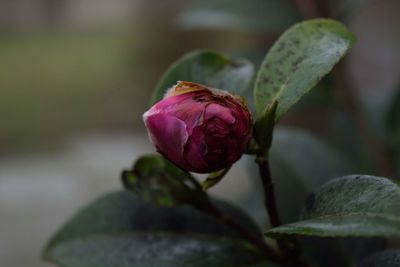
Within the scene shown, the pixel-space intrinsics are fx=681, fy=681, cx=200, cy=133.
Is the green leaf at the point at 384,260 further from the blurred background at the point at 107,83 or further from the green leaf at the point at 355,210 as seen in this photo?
the blurred background at the point at 107,83

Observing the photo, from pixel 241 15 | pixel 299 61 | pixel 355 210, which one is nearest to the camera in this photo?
pixel 355 210

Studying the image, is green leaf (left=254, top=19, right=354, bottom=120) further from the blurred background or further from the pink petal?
the blurred background

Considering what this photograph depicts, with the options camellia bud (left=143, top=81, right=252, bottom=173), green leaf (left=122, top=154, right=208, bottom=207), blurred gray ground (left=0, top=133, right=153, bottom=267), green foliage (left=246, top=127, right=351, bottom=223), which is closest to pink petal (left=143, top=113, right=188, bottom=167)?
camellia bud (left=143, top=81, right=252, bottom=173)

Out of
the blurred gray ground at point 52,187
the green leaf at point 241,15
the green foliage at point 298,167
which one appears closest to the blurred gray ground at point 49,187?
the blurred gray ground at point 52,187

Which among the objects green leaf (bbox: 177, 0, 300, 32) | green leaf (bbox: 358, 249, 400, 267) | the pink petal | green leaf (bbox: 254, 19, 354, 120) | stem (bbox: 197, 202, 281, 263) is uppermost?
green leaf (bbox: 177, 0, 300, 32)

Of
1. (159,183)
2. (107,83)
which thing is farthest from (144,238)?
(107,83)

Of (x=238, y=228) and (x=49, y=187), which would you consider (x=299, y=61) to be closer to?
(x=238, y=228)

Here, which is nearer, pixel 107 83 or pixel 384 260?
pixel 384 260
